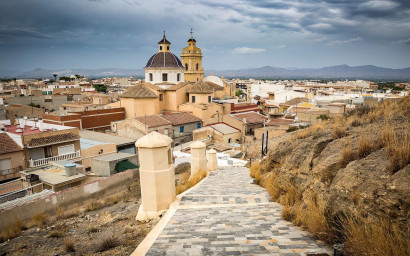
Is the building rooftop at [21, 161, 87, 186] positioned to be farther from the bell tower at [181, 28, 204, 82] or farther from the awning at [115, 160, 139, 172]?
the bell tower at [181, 28, 204, 82]

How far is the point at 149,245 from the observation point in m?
3.79

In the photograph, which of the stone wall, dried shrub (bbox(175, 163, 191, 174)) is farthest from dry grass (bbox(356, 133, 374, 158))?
dried shrub (bbox(175, 163, 191, 174))

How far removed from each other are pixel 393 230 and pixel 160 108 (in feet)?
102

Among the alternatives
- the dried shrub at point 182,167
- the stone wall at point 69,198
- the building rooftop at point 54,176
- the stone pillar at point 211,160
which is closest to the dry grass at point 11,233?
the stone wall at point 69,198

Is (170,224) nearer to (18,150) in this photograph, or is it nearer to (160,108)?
(18,150)

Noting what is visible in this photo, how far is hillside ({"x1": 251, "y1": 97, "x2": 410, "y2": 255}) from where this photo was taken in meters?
2.91

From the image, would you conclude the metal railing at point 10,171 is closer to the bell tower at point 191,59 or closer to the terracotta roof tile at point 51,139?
the terracotta roof tile at point 51,139

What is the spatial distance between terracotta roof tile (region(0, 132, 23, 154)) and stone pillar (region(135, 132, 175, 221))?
13084mm

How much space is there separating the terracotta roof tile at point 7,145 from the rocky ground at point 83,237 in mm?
9029

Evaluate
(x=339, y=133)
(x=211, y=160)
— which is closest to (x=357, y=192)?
(x=339, y=133)

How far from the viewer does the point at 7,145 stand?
1519 centimetres

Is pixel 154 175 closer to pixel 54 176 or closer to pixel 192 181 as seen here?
pixel 192 181

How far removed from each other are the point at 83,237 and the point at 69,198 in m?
6.09

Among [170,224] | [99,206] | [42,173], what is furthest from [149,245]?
[42,173]
